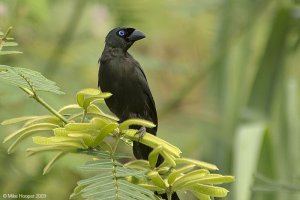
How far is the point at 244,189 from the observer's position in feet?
12.3

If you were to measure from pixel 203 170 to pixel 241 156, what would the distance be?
2022mm

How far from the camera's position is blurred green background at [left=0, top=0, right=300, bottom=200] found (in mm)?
3984

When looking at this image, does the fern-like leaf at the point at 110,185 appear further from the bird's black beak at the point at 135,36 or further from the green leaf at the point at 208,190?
the bird's black beak at the point at 135,36

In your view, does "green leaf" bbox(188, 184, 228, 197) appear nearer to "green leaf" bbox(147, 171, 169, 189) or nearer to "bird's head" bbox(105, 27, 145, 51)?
"green leaf" bbox(147, 171, 169, 189)

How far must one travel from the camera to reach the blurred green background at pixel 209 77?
3984 mm

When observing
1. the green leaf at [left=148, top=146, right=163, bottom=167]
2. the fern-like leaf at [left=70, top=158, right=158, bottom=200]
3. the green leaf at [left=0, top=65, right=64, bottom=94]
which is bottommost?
the fern-like leaf at [left=70, top=158, right=158, bottom=200]

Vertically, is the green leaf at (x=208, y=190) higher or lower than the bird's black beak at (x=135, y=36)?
lower

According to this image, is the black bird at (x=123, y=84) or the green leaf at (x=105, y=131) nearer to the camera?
the green leaf at (x=105, y=131)

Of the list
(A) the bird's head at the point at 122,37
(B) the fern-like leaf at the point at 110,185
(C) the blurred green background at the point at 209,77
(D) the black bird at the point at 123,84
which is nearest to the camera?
(B) the fern-like leaf at the point at 110,185

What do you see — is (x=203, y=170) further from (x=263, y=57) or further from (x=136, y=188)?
(x=263, y=57)

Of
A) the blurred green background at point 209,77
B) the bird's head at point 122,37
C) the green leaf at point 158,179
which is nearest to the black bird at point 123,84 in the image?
the bird's head at point 122,37

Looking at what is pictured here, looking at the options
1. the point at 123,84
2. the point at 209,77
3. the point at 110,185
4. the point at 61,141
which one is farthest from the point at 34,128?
the point at 209,77

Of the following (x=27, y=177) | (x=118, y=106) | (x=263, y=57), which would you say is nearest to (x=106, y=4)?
(x=263, y=57)

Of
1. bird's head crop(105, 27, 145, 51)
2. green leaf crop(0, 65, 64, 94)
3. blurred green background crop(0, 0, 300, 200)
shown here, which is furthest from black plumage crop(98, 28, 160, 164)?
green leaf crop(0, 65, 64, 94)
